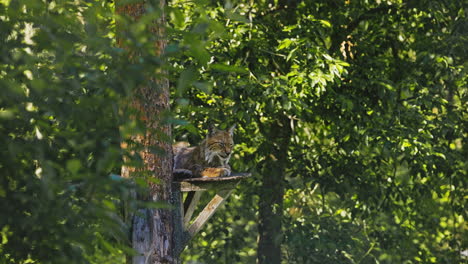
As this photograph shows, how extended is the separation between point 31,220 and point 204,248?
818 centimetres

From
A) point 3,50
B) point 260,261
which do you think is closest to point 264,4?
point 260,261

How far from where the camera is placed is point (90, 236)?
306cm

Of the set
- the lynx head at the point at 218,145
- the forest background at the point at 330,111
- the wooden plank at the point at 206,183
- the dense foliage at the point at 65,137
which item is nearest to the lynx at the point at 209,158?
the lynx head at the point at 218,145

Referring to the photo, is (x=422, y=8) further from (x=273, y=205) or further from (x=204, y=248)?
(x=204, y=248)

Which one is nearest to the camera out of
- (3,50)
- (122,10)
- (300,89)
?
(3,50)

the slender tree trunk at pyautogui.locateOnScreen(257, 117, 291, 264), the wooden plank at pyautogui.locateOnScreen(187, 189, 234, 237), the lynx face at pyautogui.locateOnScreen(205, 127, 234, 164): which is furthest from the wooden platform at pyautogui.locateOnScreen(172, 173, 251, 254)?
the slender tree trunk at pyautogui.locateOnScreen(257, 117, 291, 264)

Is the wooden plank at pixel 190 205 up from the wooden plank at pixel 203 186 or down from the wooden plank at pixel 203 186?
down

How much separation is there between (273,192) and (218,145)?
12.2 ft

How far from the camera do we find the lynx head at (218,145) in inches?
255

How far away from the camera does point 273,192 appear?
33.3 feet

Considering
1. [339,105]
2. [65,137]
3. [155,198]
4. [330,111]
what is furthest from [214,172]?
[330,111]

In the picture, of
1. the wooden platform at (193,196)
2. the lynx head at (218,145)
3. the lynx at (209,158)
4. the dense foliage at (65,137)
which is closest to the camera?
the dense foliage at (65,137)

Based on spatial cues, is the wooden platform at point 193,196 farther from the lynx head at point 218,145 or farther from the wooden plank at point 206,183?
the lynx head at point 218,145

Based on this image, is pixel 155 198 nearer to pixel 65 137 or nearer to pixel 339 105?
pixel 65 137
